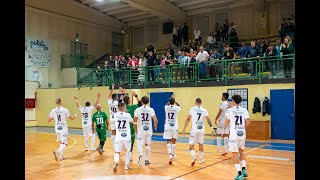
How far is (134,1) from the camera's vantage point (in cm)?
2453

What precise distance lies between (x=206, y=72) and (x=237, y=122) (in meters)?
10.7

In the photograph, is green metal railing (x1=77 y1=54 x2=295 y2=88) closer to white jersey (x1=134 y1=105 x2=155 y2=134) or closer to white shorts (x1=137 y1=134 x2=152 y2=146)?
white jersey (x1=134 y1=105 x2=155 y2=134)

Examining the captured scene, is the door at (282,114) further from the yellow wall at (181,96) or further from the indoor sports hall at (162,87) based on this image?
the yellow wall at (181,96)

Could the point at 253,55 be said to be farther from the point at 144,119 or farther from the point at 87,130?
the point at 87,130

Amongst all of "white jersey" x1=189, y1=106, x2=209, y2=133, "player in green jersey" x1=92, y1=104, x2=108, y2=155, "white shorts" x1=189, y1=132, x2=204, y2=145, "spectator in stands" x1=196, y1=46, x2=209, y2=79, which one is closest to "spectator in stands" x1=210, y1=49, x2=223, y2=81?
"spectator in stands" x1=196, y1=46, x2=209, y2=79

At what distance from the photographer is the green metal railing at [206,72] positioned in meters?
16.7

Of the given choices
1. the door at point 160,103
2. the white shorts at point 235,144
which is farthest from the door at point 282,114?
the white shorts at point 235,144

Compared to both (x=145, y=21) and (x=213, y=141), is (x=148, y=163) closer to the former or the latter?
(x=213, y=141)

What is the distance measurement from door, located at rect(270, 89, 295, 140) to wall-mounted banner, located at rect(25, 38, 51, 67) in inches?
767

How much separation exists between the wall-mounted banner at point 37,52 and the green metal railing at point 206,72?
20.5 ft

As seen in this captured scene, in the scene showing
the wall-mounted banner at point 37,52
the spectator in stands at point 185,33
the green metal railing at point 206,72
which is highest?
the spectator in stands at point 185,33
